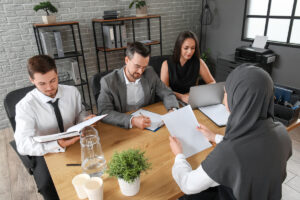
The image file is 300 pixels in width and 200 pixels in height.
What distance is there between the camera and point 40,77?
1.36 metres

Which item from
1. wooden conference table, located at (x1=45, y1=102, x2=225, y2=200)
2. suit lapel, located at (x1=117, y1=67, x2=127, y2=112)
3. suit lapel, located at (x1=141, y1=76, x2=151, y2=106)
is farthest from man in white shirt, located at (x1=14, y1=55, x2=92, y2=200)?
suit lapel, located at (x1=141, y1=76, x2=151, y2=106)

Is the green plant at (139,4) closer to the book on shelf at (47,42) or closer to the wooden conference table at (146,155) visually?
the book on shelf at (47,42)

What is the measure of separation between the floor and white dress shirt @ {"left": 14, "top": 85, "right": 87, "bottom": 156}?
0.91 m

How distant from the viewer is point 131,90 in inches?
72.6

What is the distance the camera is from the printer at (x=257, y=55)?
3.31 metres

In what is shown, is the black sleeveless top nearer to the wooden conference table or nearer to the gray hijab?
the wooden conference table

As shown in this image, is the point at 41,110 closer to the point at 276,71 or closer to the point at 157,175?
the point at 157,175

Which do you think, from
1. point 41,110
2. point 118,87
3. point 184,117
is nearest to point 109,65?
point 118,87

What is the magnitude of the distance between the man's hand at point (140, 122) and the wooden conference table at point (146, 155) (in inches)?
1.4

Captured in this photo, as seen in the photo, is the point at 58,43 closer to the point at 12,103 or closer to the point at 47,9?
the point at 47,9

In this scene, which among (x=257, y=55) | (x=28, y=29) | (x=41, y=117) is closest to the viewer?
(x=41, y=117)

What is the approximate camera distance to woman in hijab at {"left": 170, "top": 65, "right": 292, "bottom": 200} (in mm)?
865

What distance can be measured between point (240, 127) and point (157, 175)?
452 mm

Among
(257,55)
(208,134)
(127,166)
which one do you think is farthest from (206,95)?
(257,55)
